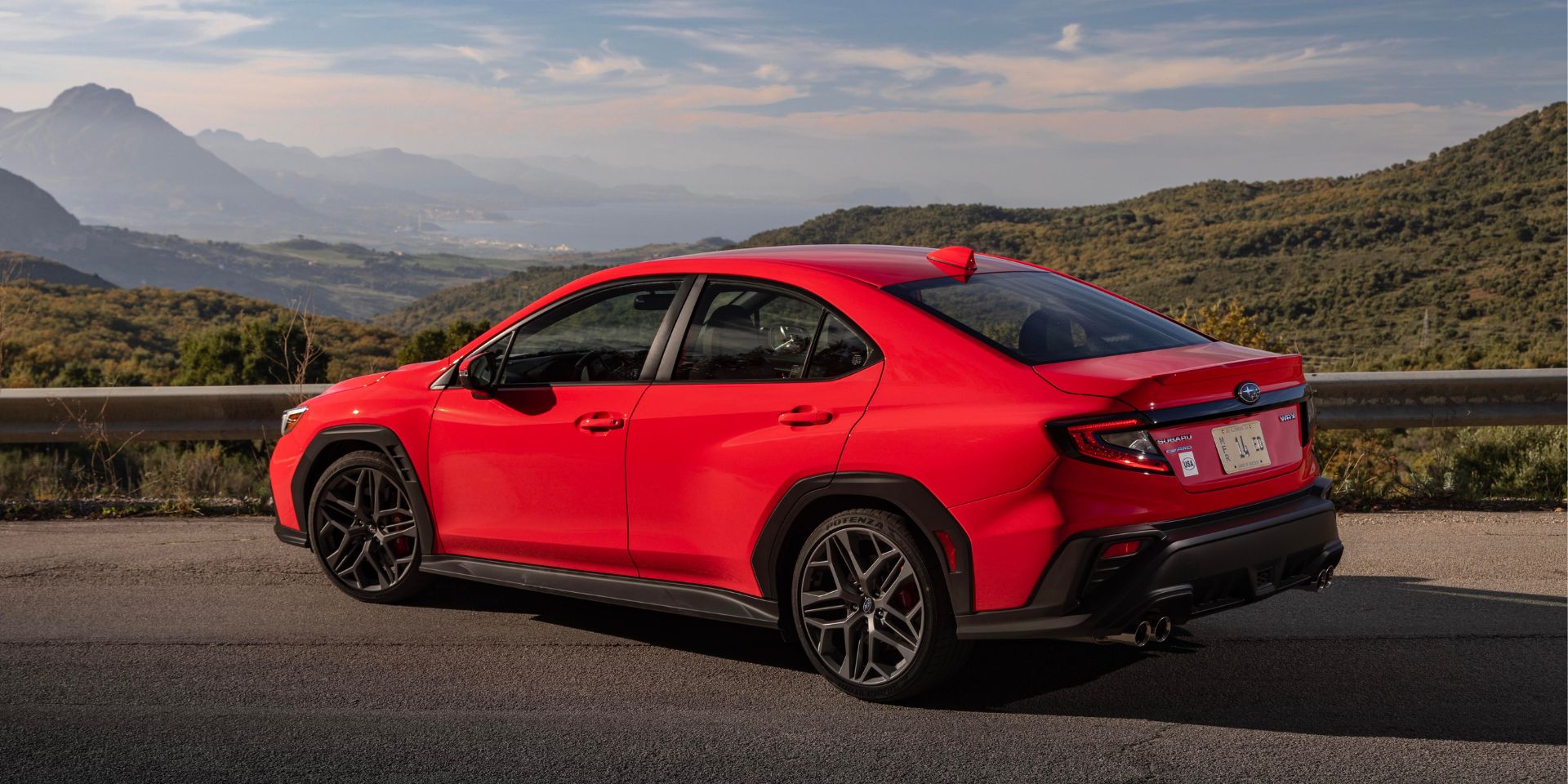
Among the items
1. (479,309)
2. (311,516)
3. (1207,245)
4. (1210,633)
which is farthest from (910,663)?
(479,309)

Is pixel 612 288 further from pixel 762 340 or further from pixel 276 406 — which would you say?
pixel 276 406

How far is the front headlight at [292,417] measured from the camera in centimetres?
591

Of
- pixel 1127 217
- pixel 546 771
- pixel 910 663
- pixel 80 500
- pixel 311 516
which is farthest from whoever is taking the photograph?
pixel 1127 217

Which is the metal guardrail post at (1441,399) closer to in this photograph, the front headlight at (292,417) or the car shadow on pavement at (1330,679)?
the car shadow on pavement at (1330,679)

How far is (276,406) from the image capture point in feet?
28.6

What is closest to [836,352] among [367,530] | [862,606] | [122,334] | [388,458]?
[862,606]

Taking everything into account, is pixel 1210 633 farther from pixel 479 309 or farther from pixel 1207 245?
pixel 479 309

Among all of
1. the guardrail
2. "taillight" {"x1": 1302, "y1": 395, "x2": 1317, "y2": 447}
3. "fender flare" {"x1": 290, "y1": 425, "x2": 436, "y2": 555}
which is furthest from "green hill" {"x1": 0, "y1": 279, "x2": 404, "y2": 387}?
"taillight" {"x1": 1302, "y1": 395, "x2": 1317, "y2": 447}

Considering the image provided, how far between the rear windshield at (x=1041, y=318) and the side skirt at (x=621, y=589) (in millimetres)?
1171

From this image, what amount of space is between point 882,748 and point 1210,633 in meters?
1.86

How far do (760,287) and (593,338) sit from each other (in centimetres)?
79

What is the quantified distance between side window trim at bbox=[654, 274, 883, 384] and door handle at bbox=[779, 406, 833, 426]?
0.12m

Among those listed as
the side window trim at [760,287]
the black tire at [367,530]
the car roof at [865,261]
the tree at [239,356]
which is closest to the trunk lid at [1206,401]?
the side window trim at [760,287]

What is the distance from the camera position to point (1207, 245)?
174 ft
